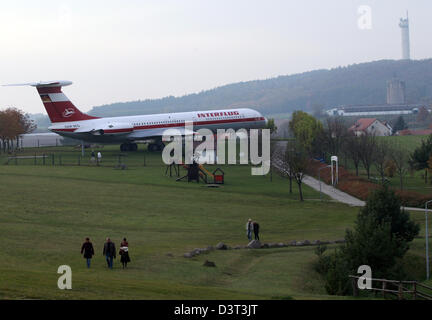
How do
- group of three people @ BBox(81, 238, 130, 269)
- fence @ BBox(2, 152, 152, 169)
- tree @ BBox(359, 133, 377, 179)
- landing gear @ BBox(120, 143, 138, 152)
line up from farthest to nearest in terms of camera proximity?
Result: landing gear @ BBox(120, 143, 138, 152) < fence @ BBox(2, 152, 152, 169) < tree @ BBox(359, 133, 377, 179) < group of three people @ BBox(81, 238, 130, 269)

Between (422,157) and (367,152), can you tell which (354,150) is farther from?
(422,157)

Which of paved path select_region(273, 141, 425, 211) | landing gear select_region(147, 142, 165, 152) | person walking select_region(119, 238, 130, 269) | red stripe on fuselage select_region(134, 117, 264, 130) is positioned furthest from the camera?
landing gear select_region(147, 142, 165, 152)

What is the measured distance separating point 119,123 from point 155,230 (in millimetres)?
40916

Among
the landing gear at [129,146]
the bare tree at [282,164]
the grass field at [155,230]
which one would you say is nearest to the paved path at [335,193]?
the bare tree at [282,164]

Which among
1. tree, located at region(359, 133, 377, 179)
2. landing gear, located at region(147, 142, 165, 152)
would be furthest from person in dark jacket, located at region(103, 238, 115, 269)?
landing gear, located at region(147, 142, 165, 152)

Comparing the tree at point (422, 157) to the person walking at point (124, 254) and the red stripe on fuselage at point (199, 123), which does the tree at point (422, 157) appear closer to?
the red stripe on fuselage at point (199, 123)

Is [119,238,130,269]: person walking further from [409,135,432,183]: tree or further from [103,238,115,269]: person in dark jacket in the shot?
[409,135,432,183]: tree

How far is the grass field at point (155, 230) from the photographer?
22.2 m

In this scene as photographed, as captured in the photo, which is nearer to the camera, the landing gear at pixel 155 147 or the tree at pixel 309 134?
the landing gear at pixel 155 147

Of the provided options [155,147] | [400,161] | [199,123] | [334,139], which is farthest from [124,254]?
[334,139]

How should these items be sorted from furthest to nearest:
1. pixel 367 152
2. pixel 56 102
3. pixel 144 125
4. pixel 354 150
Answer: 1. pixel 144 125
2. pixel 56 102
3. pixel 354 150
4. pixel 367 152

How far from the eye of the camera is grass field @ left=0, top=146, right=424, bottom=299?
22219mm

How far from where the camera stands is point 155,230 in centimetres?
3738
